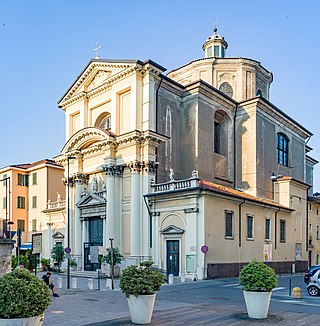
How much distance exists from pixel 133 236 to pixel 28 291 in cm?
2397

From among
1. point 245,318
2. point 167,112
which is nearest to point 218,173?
point 167,112

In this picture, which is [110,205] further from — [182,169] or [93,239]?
[182,169]

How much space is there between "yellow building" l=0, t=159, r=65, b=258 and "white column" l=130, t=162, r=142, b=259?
1863 centimetres

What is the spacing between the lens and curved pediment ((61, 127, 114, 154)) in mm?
34909

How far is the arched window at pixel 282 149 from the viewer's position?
4531cm

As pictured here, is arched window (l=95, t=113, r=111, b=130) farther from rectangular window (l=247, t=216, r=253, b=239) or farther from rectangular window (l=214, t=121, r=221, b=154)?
rectangular window (l=247, t=216, r=253, b=239)

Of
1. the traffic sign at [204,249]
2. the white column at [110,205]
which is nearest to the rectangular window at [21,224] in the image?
the white column at [110,205]

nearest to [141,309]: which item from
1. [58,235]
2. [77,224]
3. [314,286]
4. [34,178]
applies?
[314,286]

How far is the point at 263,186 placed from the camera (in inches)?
1597

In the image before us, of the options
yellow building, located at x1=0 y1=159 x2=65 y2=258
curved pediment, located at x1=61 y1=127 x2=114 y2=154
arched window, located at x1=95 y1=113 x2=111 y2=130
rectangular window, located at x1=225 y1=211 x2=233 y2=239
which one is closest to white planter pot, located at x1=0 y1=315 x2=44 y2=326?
rectangular window, located at x1=225 y1=211 x2=233 y2=239

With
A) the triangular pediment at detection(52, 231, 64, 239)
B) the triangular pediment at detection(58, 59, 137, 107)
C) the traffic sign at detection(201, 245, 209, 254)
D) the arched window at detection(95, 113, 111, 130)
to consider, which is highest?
the triangular pediment at detection(58, 59, 137, 107)

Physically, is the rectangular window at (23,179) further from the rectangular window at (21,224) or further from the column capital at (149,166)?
the column capital at (149,166)

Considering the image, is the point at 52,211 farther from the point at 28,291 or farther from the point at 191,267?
the point at 28,291

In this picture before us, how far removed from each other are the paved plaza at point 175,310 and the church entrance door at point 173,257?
675 cm
